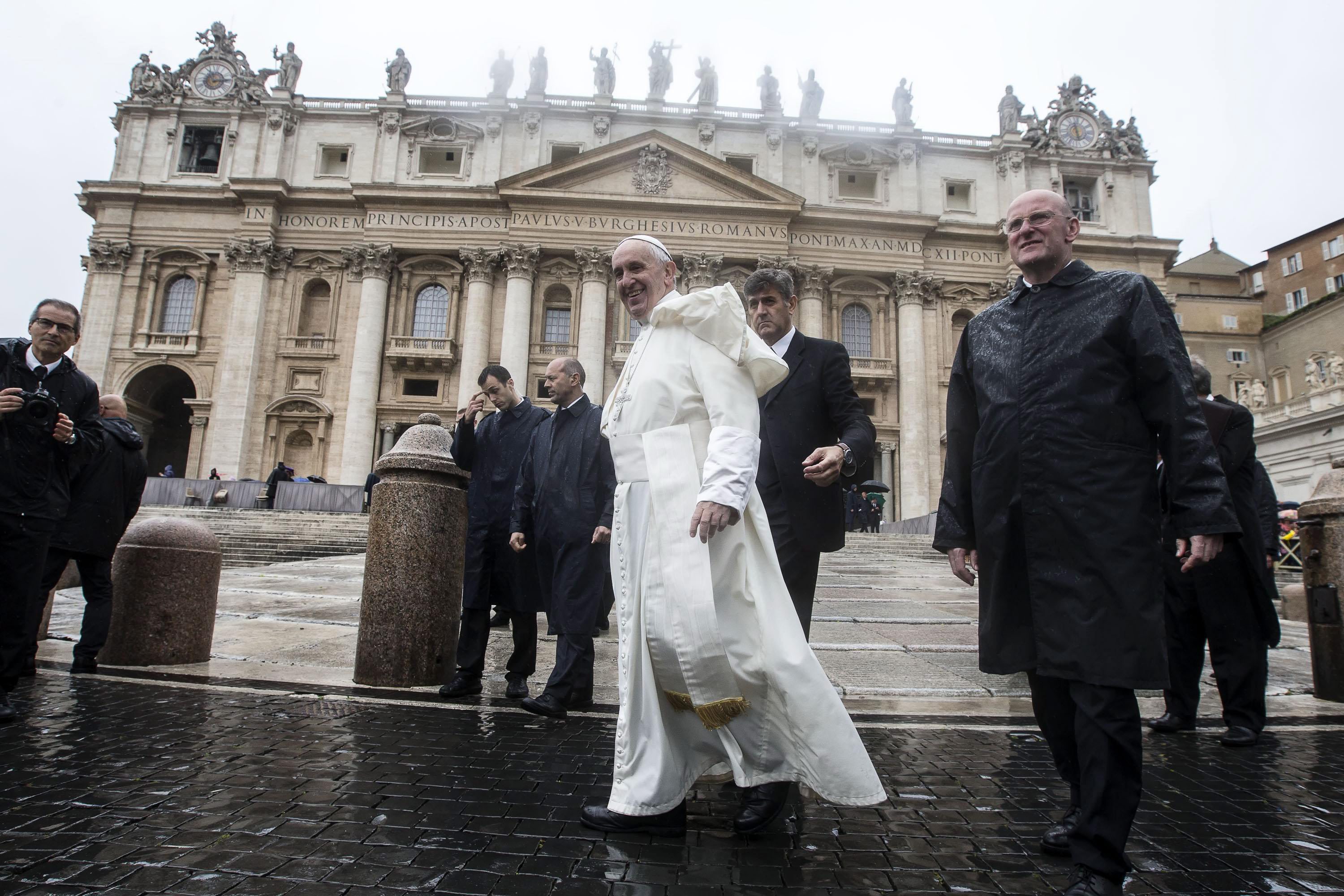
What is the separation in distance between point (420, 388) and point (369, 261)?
18.1ft

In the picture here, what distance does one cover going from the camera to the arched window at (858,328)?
3475cm

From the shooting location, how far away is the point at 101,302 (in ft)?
106

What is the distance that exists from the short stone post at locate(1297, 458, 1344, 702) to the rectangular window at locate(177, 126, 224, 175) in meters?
39.5

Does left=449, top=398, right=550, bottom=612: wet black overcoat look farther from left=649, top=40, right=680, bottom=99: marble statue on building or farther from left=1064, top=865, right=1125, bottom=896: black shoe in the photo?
left=649, top=40, right=680, bottom=99: marble statue on building

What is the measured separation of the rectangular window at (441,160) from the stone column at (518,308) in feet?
16.4

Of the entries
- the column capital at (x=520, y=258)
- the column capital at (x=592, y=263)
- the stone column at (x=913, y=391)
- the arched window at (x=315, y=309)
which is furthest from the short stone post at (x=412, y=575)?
the arched window at (x=315, y=309)

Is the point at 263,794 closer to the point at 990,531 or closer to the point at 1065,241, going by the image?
the point at 990,531

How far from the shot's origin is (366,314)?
105 ft

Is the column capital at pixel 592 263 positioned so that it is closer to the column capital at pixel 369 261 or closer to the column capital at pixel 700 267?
the column capital at pixel 700 267

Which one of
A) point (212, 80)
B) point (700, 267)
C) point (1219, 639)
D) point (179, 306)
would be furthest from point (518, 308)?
point (1219, 639)

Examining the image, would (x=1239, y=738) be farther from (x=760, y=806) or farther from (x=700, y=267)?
(x=700, y=267)

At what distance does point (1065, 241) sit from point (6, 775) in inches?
166

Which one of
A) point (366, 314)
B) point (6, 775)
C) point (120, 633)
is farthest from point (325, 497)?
point (6, 775)

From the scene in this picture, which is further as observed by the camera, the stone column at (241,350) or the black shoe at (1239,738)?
the stone column at (241,350)
